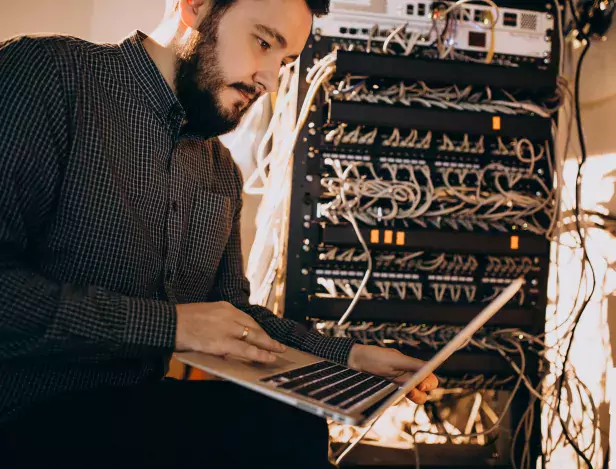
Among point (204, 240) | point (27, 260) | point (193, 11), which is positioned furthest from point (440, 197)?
point (27, 260)

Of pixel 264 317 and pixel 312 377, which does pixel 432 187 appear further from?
pixel 312 377

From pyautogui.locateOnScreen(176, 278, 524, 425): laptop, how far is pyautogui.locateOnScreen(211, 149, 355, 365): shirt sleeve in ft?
0.42

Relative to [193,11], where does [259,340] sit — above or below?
below

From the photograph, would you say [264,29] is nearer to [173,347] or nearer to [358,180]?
[358,180]

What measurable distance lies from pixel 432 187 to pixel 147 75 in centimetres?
72

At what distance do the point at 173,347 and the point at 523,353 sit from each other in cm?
95

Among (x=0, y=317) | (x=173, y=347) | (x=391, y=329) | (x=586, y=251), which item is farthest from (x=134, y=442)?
(x=586, y=251)

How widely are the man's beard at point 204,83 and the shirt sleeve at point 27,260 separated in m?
0.22

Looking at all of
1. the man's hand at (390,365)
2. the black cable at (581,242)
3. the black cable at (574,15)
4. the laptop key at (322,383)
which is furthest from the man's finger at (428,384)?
the black cable at (574,15)

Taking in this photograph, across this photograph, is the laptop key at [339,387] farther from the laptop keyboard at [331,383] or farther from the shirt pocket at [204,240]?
the shirt pocket at [204,240]

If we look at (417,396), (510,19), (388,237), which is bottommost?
(417,396)

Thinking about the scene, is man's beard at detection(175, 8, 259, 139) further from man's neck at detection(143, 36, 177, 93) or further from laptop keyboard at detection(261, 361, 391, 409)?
laptop keyboard at detection(261, 361, 391, 409)

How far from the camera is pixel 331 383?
0.65 m

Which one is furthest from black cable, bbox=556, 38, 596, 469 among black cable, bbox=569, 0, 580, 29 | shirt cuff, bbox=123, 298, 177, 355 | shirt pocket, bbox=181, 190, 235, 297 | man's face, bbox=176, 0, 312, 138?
shirt cuff, bbox=123, 298, 177, 355
